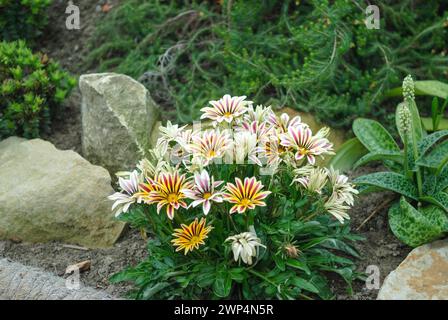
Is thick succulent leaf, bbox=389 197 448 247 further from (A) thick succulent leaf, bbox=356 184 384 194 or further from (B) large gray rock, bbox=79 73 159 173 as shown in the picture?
(B) large gray rock, bbox=79 73 159 173

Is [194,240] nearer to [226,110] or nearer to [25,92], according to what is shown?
[226,110]

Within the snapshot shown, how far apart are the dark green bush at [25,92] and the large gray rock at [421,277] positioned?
2.31 meters

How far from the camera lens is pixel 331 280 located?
3398 mm

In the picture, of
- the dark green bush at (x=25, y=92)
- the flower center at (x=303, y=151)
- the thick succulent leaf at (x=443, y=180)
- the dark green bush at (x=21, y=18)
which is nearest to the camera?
the flower center at (x=303, y=151)

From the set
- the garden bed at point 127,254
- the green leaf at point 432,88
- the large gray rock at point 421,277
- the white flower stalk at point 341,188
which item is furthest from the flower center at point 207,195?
the green leaf at point 432,88

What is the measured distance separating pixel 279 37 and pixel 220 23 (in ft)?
1.49

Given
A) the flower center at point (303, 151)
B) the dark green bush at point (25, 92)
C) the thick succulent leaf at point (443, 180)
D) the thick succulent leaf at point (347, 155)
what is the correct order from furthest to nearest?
1. the dark green bush at point (25, 92)
2. the thick succulent leaf at point (347, 155)
3. the thick succulent leaf at point (443, 180)
4. the flower center at point (303, 151)

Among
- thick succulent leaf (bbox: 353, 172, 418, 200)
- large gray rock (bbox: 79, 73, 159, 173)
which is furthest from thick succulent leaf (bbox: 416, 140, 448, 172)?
large gray rock (bbox: 79, 73, 159, 173)

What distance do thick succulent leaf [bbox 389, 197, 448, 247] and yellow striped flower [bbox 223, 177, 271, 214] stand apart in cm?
87

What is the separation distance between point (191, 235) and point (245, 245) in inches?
10.1

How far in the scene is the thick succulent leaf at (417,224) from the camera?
11.2 feet

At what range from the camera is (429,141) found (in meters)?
3.68

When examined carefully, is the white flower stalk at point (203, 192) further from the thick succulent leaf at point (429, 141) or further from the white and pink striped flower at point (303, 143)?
the thick succulent leaf at point (429, 141)
